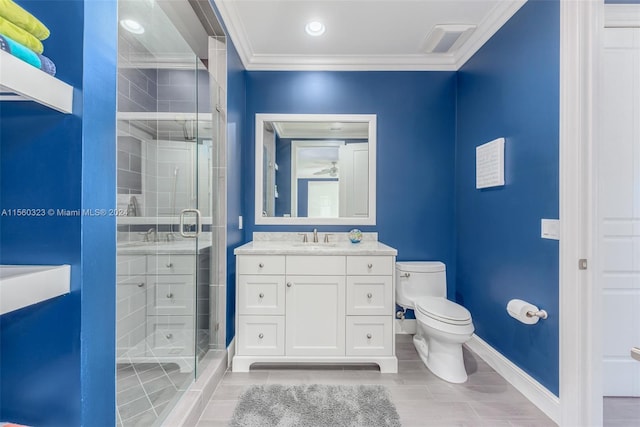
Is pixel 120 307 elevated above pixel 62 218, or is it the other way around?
pixel 62 218

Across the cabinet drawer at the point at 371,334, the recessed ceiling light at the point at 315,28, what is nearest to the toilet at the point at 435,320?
the cabinet drawer at the point at 371,334

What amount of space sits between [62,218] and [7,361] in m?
0.39

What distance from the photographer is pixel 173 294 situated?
194 centimetres

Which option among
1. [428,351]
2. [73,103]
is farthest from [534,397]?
[73,103]

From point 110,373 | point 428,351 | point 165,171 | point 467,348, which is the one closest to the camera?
point 110,373

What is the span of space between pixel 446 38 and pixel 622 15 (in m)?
1.02

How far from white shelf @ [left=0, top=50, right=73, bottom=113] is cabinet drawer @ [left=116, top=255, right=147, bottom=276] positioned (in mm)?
1035

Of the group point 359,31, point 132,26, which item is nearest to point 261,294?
point 132,26

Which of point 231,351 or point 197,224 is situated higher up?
point 197,224

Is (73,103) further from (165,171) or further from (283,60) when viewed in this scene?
(283,60)

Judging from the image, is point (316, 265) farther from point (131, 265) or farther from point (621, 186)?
point (621, 186)

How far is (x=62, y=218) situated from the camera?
754mm

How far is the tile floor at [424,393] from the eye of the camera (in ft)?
5.27

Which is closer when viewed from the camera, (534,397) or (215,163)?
(534,397)
